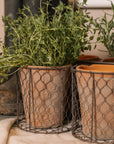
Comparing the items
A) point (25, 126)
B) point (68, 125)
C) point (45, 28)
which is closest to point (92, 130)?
point (68, 125)

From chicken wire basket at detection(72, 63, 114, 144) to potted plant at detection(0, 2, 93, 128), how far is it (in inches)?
3.5

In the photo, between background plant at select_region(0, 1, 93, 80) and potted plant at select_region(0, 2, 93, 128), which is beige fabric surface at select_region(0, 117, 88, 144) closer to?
potted plant at select_region(0, 2, 93, 128)

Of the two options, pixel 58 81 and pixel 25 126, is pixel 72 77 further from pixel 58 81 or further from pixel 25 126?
pixel 25 126

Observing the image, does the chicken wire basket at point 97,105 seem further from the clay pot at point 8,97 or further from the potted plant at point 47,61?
the clay pot at point 8,97

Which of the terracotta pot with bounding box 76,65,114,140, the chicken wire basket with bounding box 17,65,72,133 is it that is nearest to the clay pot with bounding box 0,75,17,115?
the chicken wire basket with bounding box 17,65,72,133

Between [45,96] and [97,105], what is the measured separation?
0.19m

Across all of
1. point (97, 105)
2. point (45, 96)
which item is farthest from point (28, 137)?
point (97, 105)

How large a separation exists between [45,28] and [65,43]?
0.29ft

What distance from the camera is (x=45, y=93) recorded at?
809mm

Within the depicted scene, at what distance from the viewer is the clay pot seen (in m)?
0.91

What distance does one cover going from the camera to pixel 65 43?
79cm

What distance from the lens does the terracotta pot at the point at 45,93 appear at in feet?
2.62

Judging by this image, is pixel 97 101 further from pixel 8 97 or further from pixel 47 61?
pixel 8 97

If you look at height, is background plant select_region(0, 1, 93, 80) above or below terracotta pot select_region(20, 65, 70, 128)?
above
